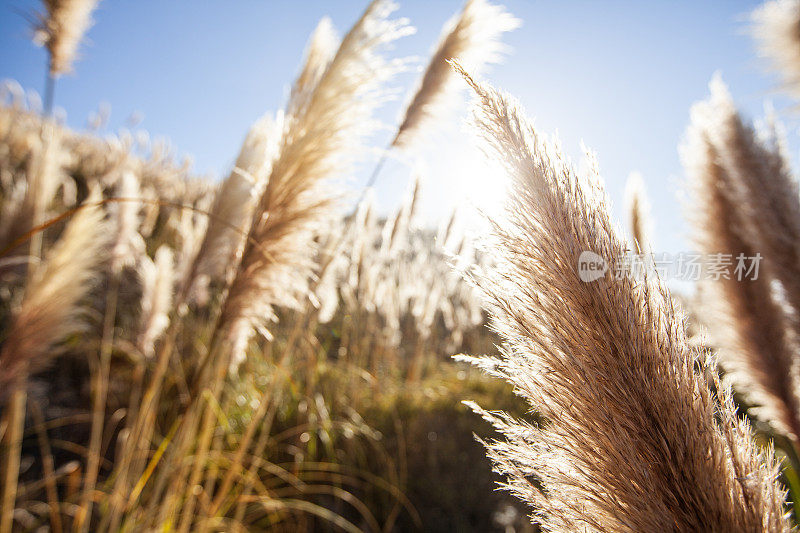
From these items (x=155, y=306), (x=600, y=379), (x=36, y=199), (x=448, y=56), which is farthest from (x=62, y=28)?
(x=600, y=379)

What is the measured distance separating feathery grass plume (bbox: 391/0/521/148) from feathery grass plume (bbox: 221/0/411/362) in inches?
31.4

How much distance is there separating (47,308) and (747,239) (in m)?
3.04

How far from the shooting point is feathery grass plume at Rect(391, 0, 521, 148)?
7.41 ft

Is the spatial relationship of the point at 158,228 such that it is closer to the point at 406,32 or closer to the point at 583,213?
the point at 406,32

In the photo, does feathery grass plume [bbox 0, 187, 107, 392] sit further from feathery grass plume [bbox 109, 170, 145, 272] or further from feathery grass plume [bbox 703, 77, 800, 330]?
feathery grass plume [bbox 703, 77, 800, 330]

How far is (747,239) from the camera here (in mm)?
1857

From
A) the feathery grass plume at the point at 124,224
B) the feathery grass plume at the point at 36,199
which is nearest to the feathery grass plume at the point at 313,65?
the feathery grass plume at the point at 36,199

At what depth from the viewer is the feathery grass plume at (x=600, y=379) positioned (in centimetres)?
65

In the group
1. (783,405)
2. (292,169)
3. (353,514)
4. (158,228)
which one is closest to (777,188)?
A: (783,405)

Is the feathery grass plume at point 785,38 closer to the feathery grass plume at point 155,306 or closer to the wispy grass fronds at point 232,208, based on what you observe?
the wispy grass fronds at point 232,208

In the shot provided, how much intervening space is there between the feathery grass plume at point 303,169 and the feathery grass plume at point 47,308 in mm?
861

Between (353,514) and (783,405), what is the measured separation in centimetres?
276

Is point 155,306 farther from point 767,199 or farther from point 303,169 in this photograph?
point 767,199

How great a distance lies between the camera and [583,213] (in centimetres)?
71
